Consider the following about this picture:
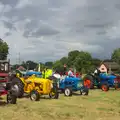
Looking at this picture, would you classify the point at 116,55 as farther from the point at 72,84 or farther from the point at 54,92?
the point at 54,92

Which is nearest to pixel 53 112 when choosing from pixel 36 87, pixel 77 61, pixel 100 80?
pixel 36 87

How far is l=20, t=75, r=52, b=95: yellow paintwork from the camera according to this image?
1856 centimetres

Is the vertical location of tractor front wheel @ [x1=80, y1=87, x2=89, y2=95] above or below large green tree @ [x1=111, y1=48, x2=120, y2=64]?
below

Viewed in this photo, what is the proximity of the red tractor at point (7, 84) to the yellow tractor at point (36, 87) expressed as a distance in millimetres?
495

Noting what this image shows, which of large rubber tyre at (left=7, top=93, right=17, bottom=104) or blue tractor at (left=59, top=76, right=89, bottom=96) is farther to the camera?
blue tractor at (left=59, top=76, right=89, bottom=96)

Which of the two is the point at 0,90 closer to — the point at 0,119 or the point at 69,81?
the point at 0,119

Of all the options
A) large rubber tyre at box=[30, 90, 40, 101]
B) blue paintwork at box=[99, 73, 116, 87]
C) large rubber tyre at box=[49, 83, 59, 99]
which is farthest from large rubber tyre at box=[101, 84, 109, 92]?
large rubber tyre at box=[30, 90, 40, 101]

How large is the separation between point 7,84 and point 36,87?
6.69 feet

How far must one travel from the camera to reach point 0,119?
1214 centimetres

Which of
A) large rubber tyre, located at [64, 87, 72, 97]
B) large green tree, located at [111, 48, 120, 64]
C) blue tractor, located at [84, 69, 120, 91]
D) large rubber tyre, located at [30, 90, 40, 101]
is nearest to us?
large rubber tyre, located at [30, 90, 40, 101]

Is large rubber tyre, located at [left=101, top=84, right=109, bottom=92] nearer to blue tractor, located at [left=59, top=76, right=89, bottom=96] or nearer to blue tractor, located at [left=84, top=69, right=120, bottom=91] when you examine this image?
blue tractor, located at [left=84, top=69, right=120, bottom=91]

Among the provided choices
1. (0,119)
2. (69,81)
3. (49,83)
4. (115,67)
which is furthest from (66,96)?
(115,67)

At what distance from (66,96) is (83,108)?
5.92 metres

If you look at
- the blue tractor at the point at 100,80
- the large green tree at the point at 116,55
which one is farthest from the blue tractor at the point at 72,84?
the large green tree at the point at 116,55
